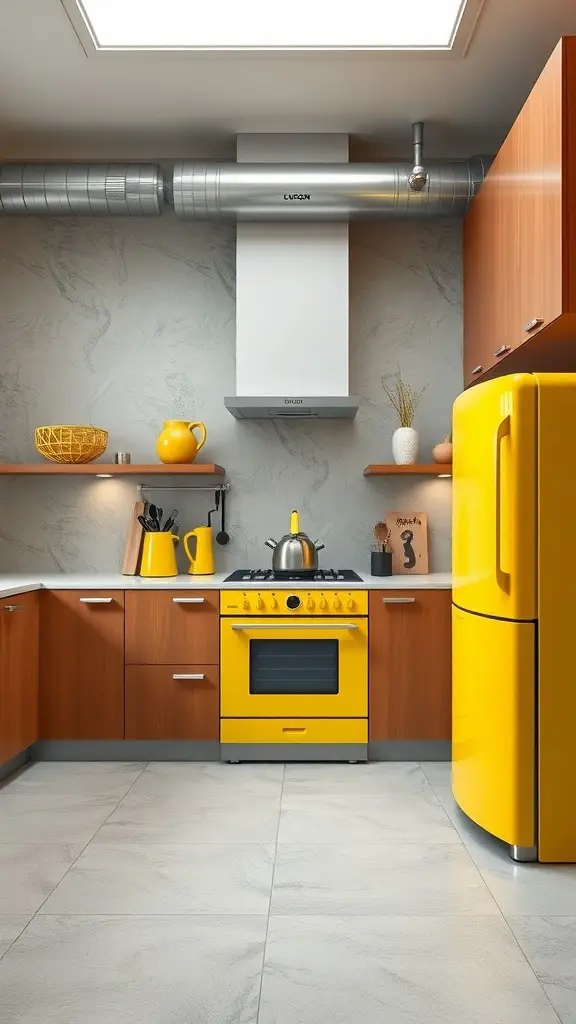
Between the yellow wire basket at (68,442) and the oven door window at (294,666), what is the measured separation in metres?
1.24

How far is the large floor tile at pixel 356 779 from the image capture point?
10.2ft

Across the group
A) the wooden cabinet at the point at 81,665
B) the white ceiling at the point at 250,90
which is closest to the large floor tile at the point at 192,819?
the wooden cabinet at the point at 81,665

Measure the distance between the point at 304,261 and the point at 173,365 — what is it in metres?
0.88

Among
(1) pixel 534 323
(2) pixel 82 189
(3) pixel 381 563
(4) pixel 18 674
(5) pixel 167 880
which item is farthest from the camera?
(3) pixel 381 563

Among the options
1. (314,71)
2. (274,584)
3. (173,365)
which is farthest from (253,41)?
(274,584)

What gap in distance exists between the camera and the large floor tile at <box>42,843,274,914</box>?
217 cm

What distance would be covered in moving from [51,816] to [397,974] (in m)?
1.51

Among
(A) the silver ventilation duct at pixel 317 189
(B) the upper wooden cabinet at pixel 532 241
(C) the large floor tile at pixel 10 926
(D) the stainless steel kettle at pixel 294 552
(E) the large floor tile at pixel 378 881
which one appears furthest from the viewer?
(D) the stainless steel kettle at pixel 294 552

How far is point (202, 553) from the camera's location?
3.82 metres

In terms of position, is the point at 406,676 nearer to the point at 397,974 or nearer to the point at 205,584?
the point at 205,584

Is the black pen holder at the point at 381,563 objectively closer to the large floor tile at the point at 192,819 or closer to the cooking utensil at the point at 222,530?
the cooking utensil at the point at 222,530

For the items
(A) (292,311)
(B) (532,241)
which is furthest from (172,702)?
(B) (532,241)

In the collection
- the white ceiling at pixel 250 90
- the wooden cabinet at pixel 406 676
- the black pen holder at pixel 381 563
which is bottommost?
the wooden cabinet at pixel 406 676

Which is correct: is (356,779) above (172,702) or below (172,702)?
below
